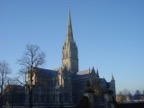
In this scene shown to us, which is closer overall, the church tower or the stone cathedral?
the stone cathedral

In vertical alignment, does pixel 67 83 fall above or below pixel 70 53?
below

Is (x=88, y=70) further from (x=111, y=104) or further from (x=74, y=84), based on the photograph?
(x=111, y=104)

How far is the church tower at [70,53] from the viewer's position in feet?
398

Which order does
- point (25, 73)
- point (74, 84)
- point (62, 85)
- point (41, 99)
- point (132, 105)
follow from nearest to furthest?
point (132, 105)
point (25, 73)
point (41, 99)
point (62, 85)
point (74, 84)

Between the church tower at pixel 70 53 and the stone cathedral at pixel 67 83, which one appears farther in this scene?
the church tower at pixel 70 53

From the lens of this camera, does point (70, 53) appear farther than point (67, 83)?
Yes

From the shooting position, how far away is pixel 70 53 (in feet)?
401

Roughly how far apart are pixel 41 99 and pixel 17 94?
9229mm

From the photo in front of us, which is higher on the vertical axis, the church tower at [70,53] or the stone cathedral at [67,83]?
the church tower at [70,53]

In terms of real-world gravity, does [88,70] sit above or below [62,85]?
above

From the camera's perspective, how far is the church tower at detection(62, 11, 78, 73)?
398 feet

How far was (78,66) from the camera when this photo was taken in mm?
125188

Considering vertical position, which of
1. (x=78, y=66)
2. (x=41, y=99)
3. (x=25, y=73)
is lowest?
(x=41, y=99)

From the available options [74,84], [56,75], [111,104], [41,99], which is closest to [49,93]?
[41,99]
